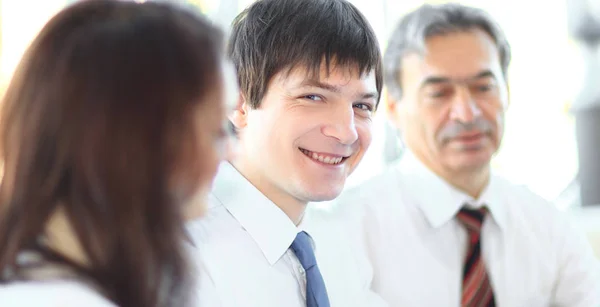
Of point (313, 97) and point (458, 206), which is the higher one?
point (313, 97)

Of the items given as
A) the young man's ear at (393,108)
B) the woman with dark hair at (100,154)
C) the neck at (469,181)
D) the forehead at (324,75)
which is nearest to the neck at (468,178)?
the neck at (469,181)

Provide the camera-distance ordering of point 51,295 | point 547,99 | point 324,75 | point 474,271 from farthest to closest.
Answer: point 547,99 → point 474,271 → point 324,75 → point 51,295

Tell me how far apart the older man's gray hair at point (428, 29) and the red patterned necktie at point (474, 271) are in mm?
368

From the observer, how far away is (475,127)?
70.0 inches

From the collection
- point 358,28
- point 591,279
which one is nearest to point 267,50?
point 358,28

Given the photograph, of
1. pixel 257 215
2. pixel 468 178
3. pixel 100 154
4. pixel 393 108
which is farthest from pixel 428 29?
pixel 100 154

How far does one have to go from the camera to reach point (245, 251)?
4.29 ft

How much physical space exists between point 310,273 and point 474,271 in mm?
547

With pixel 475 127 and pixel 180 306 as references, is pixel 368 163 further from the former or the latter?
pixel 180 306

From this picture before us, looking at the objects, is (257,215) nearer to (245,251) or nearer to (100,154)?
(245,251)

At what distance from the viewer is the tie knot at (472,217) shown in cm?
174

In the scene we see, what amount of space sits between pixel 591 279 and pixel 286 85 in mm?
946

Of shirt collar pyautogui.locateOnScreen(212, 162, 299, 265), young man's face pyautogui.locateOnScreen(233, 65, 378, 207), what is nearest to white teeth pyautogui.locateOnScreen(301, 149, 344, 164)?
young man's face pyautogui.locateOnScreen(233, 65, 378, 207)

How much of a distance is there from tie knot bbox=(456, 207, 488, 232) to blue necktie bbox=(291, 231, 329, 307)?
54 cm
